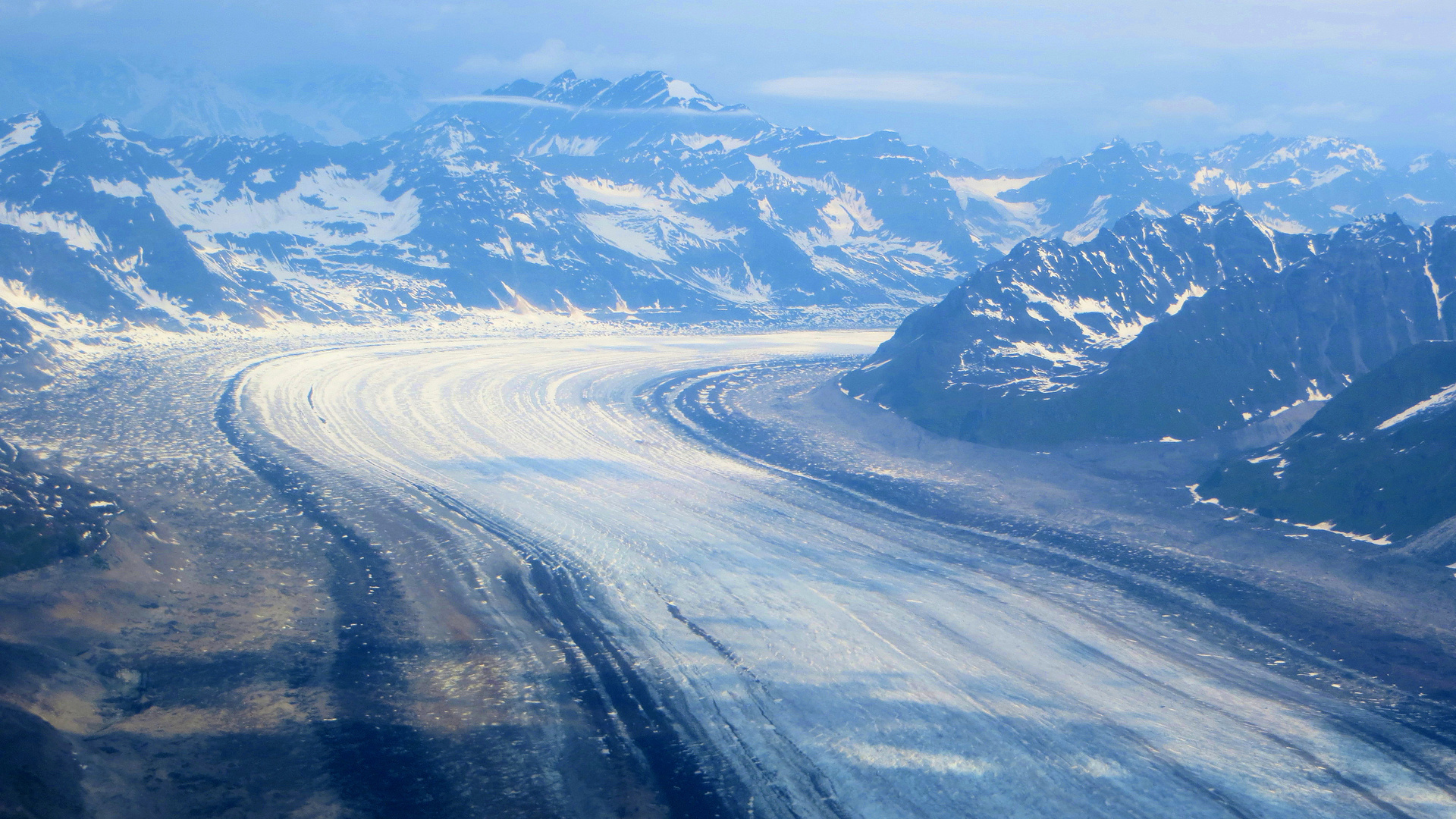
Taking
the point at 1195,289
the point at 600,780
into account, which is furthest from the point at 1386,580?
the point at 1195,289

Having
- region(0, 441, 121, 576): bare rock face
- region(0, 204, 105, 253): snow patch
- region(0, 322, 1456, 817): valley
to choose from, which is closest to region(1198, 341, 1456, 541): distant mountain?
region(0, 322, 1456, 817): valley

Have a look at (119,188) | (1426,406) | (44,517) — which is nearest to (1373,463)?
(1426,406)

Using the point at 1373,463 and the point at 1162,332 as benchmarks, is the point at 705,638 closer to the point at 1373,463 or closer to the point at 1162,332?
the point at 1373,463

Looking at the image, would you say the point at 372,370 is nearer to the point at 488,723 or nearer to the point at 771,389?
the point at 771,389

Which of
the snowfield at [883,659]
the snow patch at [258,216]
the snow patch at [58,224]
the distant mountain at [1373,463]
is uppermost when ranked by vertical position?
the snow patch at [258,216]

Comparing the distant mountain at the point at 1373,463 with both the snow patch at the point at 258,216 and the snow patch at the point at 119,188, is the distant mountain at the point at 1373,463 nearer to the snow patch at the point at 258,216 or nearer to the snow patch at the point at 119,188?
the snow patch at the point at 119,188

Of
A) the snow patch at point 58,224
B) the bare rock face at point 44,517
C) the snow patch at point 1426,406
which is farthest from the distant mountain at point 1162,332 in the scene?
the snow patch at point 58,224

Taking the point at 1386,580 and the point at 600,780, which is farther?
the point at 1386,580

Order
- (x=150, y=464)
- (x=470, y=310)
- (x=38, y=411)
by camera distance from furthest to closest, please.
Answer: (x=470, y=310) < (x=38, y=411) < (x=150, y=464)
